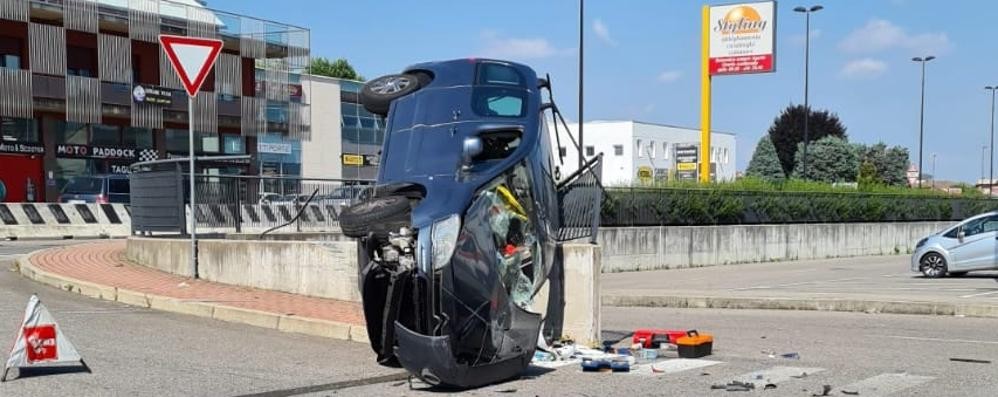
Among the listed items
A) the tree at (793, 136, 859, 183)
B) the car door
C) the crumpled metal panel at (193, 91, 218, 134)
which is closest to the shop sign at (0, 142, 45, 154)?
the crumpled metal panel at (193, 91, 218, 134)

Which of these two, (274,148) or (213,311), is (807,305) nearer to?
(213,311)

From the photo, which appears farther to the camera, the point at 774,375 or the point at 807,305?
the point at 807,305

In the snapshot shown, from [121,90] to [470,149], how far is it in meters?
37.9

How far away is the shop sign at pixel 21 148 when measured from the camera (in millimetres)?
38656

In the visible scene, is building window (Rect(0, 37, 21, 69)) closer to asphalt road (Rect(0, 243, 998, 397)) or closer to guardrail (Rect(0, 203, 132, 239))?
guardrail (Rect(0, 203, 132, 239))

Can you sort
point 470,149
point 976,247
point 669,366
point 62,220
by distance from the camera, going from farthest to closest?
point 62,220, point 976,247, point 669,366, point 470,149

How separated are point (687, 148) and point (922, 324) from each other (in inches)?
1326

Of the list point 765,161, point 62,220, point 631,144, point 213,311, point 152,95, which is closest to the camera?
point 213,311

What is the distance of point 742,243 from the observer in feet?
94.6

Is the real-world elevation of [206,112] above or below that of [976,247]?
above

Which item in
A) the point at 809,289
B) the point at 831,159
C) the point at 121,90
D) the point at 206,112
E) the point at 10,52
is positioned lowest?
the point at 809,289

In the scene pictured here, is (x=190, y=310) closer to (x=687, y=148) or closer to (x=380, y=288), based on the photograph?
(x=380, y=288)

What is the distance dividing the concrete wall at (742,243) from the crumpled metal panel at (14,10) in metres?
27.8

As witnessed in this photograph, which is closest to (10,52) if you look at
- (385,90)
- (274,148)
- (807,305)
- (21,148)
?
(21,148)
